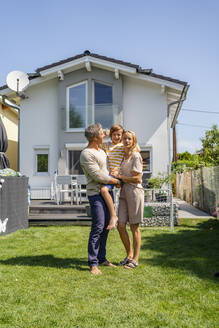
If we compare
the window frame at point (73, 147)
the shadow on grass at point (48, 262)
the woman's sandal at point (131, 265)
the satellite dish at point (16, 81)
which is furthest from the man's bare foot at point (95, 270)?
the window frame at point (73, 147)

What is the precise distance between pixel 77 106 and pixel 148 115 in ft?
9.55

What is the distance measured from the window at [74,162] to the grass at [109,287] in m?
8.37

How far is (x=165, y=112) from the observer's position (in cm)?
1391

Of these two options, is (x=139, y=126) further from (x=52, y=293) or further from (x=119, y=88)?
(x=52, y=293)

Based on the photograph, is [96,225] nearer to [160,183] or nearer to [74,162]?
[160,183]

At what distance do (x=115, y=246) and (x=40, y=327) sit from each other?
125 inches

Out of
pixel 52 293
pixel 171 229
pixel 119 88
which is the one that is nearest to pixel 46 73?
pixel 119 88

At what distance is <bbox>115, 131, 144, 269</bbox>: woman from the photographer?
414 cm

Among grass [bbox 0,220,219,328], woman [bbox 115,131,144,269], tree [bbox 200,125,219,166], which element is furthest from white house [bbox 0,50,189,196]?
woman [bbox 115,131,144,269]

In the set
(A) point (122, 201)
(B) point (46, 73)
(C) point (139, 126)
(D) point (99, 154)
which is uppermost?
(B) point (46, 73)

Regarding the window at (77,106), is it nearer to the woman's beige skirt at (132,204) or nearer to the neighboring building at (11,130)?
the neighboring building at (11,130)

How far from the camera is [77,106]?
1380 cm

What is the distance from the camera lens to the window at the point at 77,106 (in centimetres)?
1380

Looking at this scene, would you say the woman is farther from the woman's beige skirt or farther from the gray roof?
the gray roof
